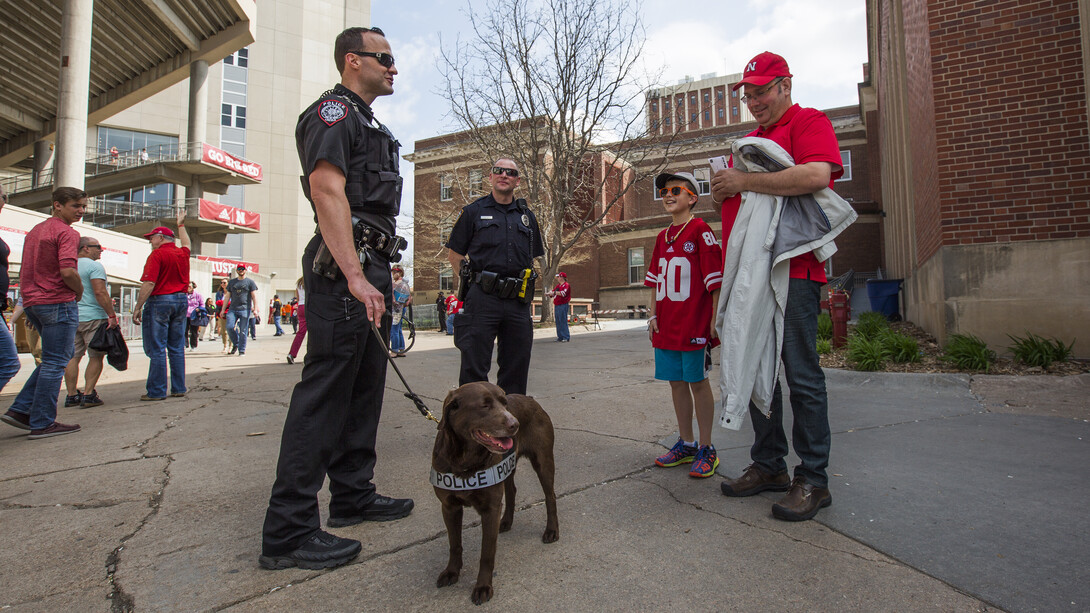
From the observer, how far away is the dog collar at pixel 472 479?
207 centimetres

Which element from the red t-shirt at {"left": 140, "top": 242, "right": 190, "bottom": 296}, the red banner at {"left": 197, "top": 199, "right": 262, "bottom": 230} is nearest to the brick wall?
the red t-shirt at {"left": 140, "top": 242, "right": 190, "bottom": 296}

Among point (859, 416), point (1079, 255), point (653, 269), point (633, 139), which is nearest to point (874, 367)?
point (859, 416)

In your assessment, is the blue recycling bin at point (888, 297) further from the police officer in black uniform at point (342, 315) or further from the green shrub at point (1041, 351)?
the police officer in black uniform at point (342, 315)

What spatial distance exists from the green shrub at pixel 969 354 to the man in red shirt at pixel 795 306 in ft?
12.8

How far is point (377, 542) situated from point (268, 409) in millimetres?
3885

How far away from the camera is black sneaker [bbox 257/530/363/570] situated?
7.45 feet

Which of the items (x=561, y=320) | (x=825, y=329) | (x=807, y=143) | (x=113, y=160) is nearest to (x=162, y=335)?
(x=807, y=143)

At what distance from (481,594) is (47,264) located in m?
5.13

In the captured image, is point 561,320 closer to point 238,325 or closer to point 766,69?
point 238,325

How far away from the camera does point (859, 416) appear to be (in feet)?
15.2

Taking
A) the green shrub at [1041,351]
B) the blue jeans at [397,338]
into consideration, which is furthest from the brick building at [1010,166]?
the blue jeans at [397,338]

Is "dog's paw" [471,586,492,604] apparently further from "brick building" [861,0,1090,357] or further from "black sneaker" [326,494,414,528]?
"brick building" [861,0,1090,357]

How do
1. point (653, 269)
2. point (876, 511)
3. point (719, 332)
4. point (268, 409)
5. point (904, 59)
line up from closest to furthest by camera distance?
1. point (876, 511)
2. point (719, 332)
3. point (653, 269)
4. point (268, 409)
5. point (904, 59)

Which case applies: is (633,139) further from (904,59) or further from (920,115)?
(920,115)
